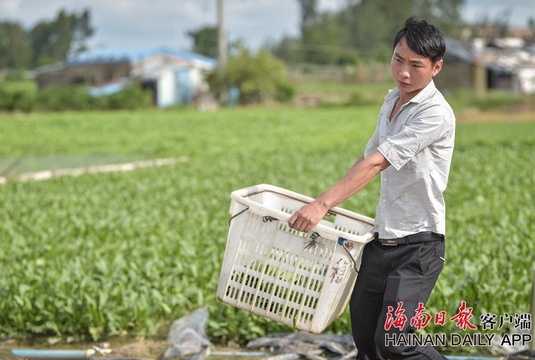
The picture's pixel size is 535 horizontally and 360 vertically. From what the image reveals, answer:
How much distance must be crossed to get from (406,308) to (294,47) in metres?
89.4

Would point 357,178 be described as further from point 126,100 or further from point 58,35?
point 58,35

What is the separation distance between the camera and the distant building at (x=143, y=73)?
173 ft

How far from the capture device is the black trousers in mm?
3877

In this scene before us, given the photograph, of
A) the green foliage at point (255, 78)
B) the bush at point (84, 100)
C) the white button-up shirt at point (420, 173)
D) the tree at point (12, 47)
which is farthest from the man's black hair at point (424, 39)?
the tree at point (12, 47)

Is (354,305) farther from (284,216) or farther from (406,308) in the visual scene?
(284,216)

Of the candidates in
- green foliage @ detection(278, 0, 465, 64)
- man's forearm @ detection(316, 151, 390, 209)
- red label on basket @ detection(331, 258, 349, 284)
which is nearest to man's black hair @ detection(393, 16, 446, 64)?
man's forearm @ detection(316, 151, 390, 209)

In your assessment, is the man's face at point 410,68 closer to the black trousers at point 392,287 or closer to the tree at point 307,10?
the black trousers at point 392,287

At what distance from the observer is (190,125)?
3259 cm

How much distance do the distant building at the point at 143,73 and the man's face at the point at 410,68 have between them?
47820 millimetres

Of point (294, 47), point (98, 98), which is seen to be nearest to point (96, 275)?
point (98, 98)

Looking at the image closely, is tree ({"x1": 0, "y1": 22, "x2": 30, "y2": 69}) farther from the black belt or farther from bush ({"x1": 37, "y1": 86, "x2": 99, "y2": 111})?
the black belt

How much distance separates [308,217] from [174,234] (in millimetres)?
5437

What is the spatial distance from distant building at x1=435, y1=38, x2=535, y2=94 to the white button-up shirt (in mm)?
52139

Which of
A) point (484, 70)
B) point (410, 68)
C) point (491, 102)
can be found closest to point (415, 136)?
point (410, 68)
